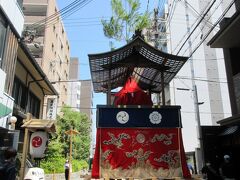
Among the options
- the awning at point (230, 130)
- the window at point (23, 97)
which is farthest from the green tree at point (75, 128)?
the awning at point (230, 130)

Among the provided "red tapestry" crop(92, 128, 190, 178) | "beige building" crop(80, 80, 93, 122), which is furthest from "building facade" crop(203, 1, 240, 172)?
"beige building" crop(80, 80, 93, 122)

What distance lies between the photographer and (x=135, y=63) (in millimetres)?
9227

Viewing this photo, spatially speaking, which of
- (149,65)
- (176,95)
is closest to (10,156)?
(149,65)

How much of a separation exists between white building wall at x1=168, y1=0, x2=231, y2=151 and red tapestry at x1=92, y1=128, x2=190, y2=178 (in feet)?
80.9

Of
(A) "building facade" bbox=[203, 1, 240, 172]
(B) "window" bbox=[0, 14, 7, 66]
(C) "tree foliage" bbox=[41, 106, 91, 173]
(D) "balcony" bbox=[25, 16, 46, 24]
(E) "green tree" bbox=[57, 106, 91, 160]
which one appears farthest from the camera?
(D) "balcony" bbox=[25, 16, 46, 24]

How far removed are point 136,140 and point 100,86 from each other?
12.8ft

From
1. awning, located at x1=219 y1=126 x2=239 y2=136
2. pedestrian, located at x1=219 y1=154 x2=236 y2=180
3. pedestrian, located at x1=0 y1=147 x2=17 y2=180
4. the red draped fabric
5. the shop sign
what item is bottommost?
pedestrian, located at x1=219 y1=154 x2=236 y2=180

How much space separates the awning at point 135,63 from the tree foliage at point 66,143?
11669 mm

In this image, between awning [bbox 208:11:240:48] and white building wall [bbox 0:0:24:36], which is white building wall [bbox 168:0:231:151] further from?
white building wall [bbox 0:0:24:36]

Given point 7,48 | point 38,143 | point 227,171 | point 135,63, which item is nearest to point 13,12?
point 7,48

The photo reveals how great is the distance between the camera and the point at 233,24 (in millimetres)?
12539

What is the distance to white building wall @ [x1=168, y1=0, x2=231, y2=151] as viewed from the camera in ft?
105

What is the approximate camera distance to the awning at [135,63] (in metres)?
8.45

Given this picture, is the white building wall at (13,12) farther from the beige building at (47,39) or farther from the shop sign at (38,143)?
the beige building at (47,39)
